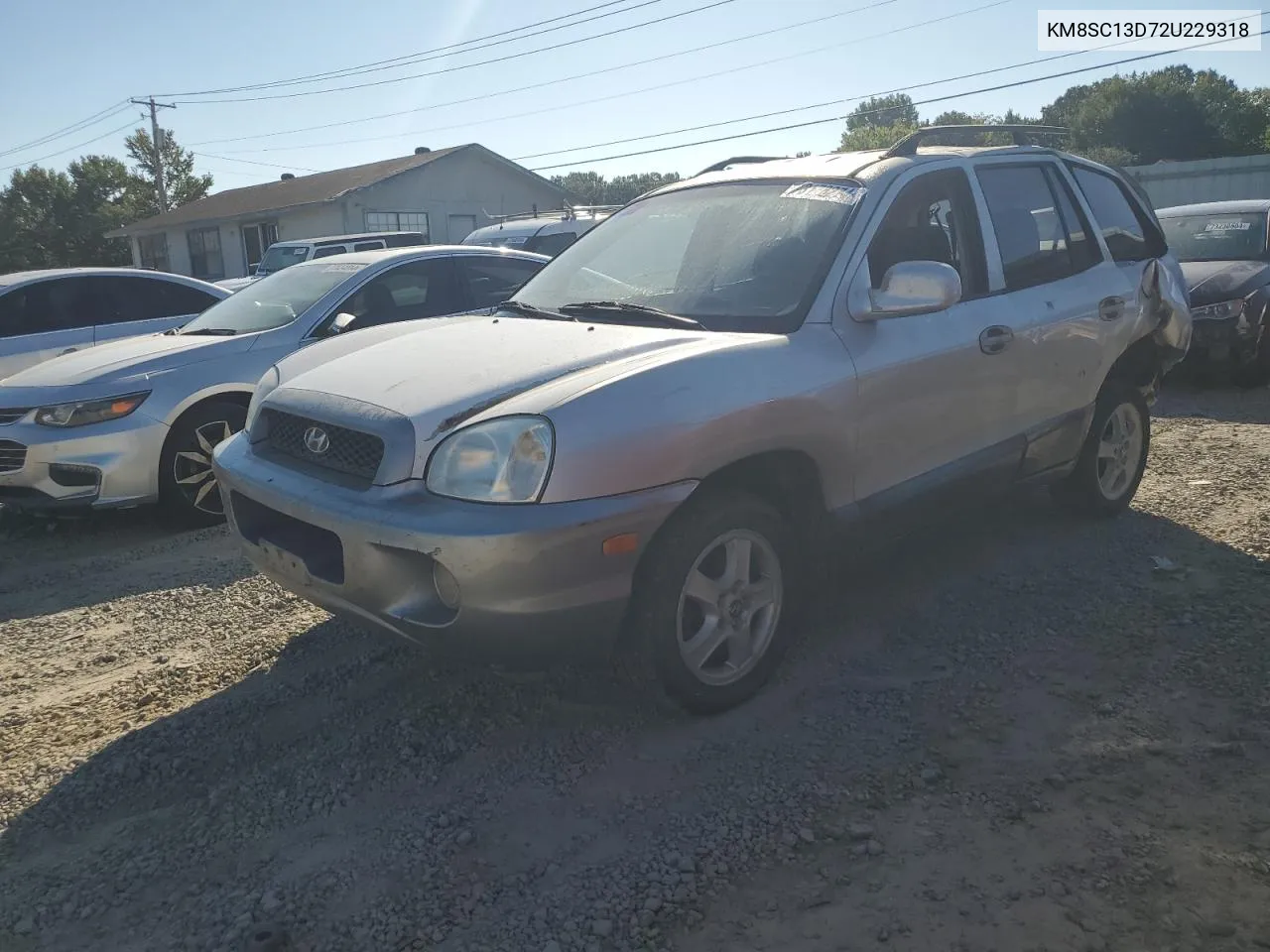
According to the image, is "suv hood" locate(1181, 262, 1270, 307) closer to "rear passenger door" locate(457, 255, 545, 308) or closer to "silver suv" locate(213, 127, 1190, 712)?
"silver suv" locate(213, 127, 1190, 712)

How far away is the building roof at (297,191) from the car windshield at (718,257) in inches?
938

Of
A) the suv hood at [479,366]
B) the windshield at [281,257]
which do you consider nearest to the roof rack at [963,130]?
the suv hood at [479,366]

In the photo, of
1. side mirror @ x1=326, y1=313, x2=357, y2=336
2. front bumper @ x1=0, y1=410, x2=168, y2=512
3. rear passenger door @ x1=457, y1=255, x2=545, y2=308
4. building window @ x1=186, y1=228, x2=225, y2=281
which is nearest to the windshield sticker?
side mirror @ x1=326, y1=313, x2=357, y2=336

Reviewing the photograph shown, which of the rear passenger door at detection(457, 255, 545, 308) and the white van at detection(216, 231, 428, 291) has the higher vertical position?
the white van at detection(216, 231, 428, 291)

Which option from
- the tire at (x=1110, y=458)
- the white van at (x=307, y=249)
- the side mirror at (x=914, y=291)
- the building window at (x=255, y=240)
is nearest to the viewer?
the side mirror at (x=914, y=291)

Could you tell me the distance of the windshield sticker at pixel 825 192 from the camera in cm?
387

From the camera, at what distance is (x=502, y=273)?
284 inches

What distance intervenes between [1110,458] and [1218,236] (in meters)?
6.25

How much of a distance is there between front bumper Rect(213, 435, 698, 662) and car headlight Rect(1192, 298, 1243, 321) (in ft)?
25.9

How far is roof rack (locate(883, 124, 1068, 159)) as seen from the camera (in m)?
4.27

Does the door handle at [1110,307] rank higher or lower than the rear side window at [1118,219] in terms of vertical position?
lower

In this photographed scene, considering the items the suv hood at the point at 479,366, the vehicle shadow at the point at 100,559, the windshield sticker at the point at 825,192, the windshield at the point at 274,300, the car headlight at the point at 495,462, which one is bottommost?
the vehicle shadow at the point at 100,559

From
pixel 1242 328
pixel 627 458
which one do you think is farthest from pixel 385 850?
pixel 1242 328

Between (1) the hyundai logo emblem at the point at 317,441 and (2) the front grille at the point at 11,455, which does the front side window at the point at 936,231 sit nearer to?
(1) the hyundai logo emblem at the point at 317,441
